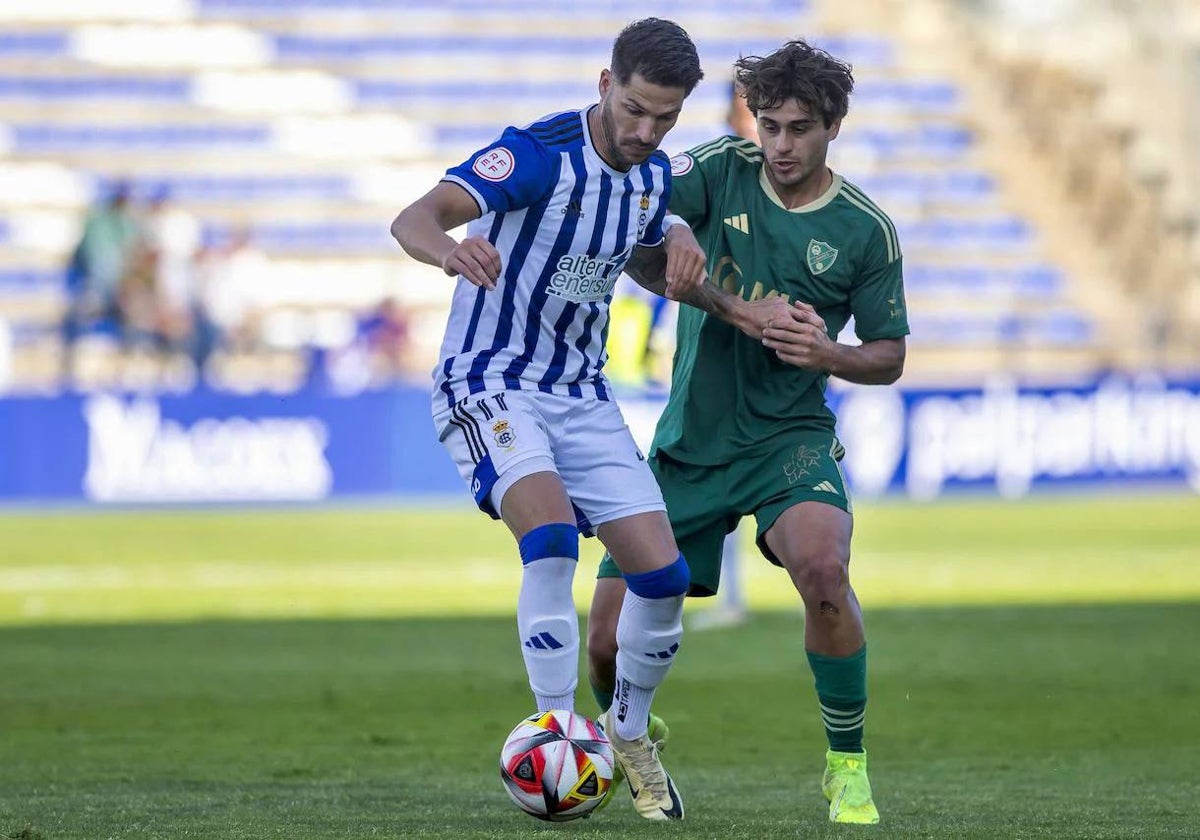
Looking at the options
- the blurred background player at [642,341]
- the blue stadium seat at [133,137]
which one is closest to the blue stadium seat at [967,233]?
the blue stadium seat at [133,137]

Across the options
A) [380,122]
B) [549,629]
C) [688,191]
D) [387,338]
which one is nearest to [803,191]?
[688,191]

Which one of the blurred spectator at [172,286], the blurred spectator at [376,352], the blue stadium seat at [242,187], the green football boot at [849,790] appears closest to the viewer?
the green football boot at [849,790]

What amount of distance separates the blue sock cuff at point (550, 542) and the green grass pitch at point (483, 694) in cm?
68

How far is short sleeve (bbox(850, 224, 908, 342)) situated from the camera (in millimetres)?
5621

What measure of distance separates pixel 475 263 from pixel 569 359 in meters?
0.67

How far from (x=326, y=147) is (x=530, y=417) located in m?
22.4

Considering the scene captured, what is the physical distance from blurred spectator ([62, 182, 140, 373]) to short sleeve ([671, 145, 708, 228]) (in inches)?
587

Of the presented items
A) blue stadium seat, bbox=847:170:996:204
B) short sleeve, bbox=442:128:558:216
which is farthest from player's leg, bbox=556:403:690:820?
blue stadium seat, bbox=847:170:996:204

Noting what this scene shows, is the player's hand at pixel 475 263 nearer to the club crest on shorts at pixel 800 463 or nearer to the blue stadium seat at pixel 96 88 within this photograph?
the club crest on shorts at pixel 800 463

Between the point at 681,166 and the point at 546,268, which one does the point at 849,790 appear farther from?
the point at 681,166

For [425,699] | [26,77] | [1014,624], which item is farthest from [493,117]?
[425,699]

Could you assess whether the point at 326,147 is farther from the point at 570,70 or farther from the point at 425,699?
the point at 425,699

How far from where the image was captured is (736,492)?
18.5 ft

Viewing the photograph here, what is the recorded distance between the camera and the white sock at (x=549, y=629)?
5102 millimetres
